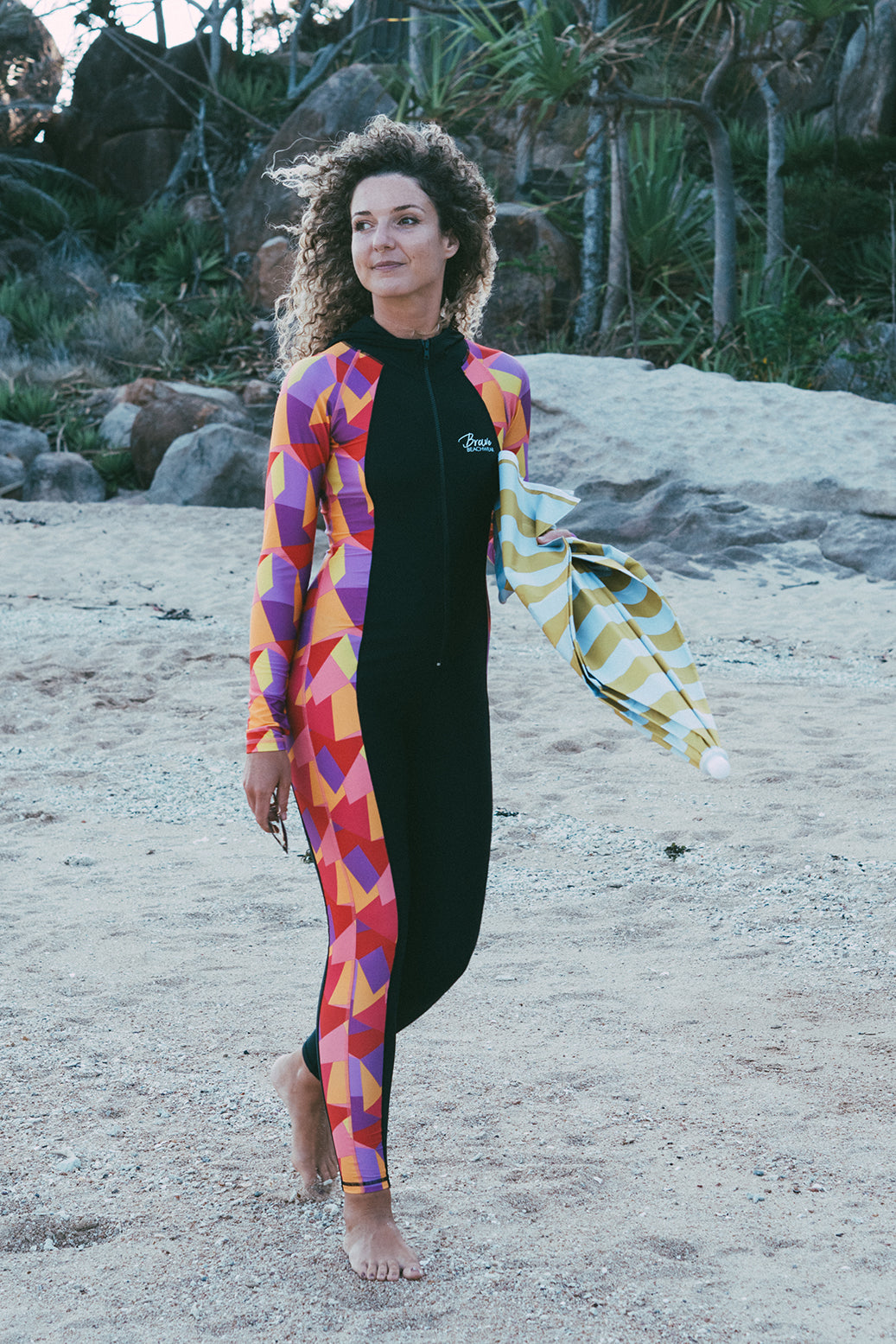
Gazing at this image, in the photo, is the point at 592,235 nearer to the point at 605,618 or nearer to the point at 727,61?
the point at 727,61

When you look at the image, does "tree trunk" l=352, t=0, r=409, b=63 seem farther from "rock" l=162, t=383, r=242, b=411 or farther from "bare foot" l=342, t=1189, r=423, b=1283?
"bare foot" l=342, t=1189, r=423, b=1283

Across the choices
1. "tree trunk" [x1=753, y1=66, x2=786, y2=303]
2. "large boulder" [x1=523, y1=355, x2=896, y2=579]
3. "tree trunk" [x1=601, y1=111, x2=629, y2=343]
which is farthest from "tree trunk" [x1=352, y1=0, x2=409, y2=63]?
"large boulder" [x1=523, y1=355, x2=896, y2=579]

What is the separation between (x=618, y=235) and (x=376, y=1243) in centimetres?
1244

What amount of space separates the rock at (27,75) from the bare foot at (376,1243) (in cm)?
1856

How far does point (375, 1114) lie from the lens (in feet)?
6.48

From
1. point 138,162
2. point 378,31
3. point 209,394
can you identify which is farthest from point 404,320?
point 378,31

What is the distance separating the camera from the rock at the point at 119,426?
1251 cm

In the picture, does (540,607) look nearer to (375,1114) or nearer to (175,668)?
(375,1114)

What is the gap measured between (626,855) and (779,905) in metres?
0.64

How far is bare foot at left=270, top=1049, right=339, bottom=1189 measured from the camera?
7.25ft

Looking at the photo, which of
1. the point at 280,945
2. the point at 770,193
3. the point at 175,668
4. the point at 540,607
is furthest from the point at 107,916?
the point at 770,193

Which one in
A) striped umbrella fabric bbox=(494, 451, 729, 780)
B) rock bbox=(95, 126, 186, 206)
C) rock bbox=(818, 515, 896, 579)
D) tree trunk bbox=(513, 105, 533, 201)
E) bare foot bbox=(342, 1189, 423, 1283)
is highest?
rock bbox=(95, 126, 186, 206)

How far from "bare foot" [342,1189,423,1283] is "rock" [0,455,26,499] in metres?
10.7

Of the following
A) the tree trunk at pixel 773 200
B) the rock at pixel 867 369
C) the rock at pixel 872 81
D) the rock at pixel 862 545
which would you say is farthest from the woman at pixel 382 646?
the rock at pixel 872 81
